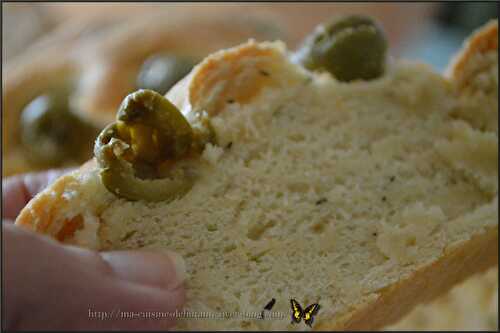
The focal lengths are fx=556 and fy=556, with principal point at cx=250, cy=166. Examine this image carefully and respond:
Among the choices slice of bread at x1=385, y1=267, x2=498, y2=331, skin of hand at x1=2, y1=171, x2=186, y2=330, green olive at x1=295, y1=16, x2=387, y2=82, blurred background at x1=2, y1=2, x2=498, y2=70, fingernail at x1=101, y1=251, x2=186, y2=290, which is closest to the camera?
skin of hand at x1=2, y1=171, x2=186, y2=330

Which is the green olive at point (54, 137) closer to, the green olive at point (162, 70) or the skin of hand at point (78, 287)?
the green olive at point (162, 70)

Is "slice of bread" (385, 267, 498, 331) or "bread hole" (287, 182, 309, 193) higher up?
"bread hole" (287, 182, 309, 193)

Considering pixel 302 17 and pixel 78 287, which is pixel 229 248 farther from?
pixel 302 17

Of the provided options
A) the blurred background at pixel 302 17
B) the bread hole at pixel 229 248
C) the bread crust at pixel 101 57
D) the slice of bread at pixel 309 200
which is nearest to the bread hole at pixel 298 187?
the slice of bread at pixel 309 200

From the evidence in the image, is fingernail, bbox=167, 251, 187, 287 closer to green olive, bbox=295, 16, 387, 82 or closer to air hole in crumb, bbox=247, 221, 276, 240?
air hole in crumb, bbox=247, 221, 276, 240

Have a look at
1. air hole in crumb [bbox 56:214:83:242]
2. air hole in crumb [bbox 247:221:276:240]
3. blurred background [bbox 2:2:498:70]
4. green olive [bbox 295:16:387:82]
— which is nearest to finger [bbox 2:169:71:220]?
air hole in crumb [bbox 56:214:83:242]

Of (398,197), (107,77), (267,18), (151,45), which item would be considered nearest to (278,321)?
(398,197)
